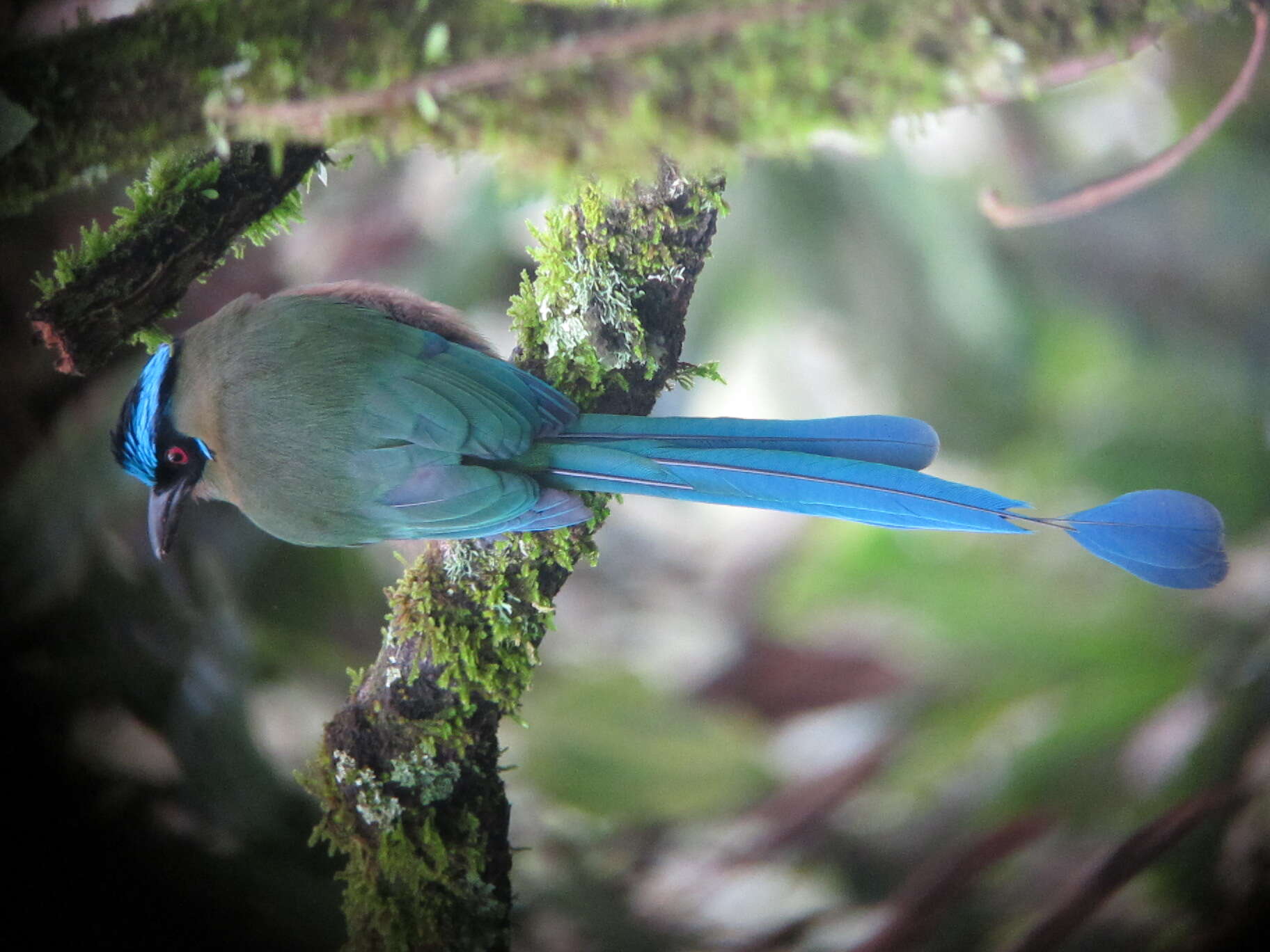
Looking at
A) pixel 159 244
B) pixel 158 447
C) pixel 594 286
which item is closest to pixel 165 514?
pixel 158 447

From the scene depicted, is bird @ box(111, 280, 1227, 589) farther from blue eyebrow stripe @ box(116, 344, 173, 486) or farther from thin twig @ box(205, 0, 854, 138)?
thin twig @ box(205, 0, 854, 138)

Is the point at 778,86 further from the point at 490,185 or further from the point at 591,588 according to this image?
the point at 591,588

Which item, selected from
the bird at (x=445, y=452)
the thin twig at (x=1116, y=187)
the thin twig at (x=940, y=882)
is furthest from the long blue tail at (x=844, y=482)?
the thin twig at (x=940, y=882)

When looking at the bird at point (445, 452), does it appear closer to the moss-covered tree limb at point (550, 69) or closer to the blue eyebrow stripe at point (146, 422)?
the blue eyebrow stripe at point (146, 422)

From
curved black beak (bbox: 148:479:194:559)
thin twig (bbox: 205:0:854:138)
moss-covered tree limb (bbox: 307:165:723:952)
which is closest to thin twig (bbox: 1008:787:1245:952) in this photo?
moss-covered tree limb (bbox: 307:165:723:952)

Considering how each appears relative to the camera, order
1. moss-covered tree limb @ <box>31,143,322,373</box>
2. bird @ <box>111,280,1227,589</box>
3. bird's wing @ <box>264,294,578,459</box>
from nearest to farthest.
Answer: moss-covered tree limb @ <box>31,143,322,373</box> → bird @ <box>111,280,1227,589</box> → bird's wing @ <box>264,294,578,459</box>

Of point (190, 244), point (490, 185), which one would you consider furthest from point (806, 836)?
point (190, 244)

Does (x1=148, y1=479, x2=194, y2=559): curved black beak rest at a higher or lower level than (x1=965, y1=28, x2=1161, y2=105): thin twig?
higher

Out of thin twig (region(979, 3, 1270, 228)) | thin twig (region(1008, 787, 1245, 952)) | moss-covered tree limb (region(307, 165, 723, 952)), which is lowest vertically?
thin twig (region(1008, 787, 1245, 952))
